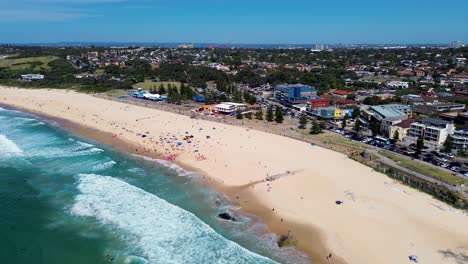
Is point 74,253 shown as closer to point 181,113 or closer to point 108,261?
point 108,261

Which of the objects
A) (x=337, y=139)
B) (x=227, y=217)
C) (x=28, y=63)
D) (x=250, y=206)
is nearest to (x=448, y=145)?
(x=337, y=139)

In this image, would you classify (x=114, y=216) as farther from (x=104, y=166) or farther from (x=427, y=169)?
(x=427, y=169)

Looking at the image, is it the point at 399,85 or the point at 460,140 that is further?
the point at 399,85

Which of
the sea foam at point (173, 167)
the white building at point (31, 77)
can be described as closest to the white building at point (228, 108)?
the sea foam at point (173, 167)

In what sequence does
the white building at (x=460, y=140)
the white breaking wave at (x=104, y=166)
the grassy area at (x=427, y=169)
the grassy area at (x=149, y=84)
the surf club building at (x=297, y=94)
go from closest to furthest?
1. the grassy area at (x=427, y=169)
2. the white breaking wave at (x=104, y=166)
3. the white building at (x=460, y=140)
4. the surf club building at (x=297, y=94)
5. the grassy area at (x=149, y=84)

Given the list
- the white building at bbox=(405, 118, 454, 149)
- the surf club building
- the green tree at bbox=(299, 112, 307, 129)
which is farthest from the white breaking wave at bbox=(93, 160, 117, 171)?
the surf club building

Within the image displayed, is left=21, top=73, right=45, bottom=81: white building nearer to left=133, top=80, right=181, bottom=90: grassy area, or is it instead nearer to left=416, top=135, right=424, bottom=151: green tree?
left=133, top=80, right=181, bottom=90: grassy area

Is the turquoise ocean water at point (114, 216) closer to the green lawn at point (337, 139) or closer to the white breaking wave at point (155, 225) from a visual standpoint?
the white breaking wave at point (155, 225)
